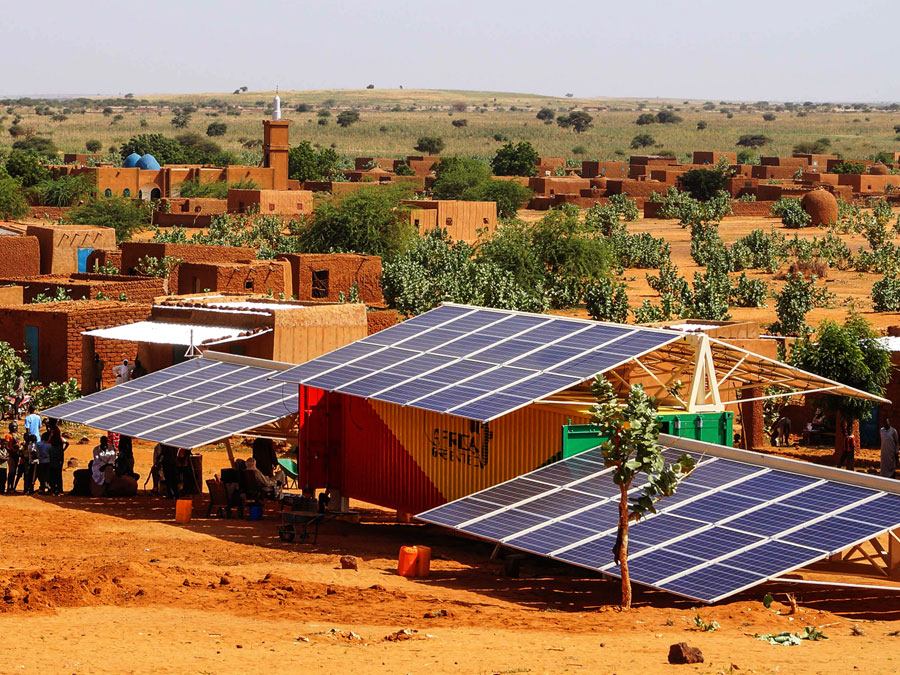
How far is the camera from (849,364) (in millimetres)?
24266

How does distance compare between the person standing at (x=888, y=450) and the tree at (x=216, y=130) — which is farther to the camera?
the tree at (x=216, y=130)

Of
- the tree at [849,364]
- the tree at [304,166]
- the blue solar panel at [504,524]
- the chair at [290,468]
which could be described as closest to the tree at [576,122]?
the tree at [304,166]

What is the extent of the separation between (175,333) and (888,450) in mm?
13694

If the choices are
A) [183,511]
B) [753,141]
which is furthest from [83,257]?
[753,141]

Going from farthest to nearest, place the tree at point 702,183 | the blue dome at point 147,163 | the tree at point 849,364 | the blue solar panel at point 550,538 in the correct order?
the blue dome at point 147,163, the tree at point 702,183, the tree at point 849,364, the blue solar panel at point 550,538

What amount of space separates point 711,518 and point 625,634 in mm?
2109

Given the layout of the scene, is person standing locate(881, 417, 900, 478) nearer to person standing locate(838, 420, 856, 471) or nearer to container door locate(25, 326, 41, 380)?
person standing locate(838, 420, 856, 471)

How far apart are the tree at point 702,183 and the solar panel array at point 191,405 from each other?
60464 millimetres

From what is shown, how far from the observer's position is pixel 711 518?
574 inches

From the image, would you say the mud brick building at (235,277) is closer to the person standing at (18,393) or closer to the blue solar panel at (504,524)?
the person standing at (18,393)

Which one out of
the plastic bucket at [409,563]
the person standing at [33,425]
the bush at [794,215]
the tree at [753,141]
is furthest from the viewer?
the tree at [753,141]

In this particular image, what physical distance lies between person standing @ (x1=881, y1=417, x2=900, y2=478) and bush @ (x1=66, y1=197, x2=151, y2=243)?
4173cm

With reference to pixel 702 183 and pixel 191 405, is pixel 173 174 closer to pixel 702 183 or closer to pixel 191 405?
pixel 702 183

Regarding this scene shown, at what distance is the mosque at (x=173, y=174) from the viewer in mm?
77000
